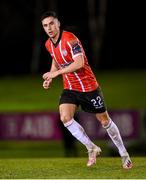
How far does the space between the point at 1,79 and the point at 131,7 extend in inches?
299

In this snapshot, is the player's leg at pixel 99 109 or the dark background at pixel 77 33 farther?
the dark background at pixel 77 33

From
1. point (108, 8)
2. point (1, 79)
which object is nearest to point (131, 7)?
point (108, 8)

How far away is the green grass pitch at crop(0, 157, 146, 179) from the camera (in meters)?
11.4

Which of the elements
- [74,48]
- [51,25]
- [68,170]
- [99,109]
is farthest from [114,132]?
[51,25]

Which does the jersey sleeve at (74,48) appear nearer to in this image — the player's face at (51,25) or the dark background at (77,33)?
the player's face at (51,25)

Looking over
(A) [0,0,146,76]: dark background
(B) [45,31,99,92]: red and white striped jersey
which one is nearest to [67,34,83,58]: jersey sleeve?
(B) [45,31,99,92]: red and white striped jersey

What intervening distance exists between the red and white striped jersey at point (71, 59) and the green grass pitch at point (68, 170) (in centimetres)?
121

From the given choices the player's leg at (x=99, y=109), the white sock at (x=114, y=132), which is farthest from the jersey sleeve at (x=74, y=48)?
the white sock at (x=114, y=132)

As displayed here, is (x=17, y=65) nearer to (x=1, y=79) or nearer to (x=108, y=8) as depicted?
(x=1, y=79)

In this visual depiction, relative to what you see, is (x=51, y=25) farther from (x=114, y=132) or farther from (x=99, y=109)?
(x=114, y=132)

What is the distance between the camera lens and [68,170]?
12.1 metres

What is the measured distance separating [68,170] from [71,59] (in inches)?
63.7

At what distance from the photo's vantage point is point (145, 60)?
42.0 metres

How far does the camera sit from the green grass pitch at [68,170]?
11.4 metres
